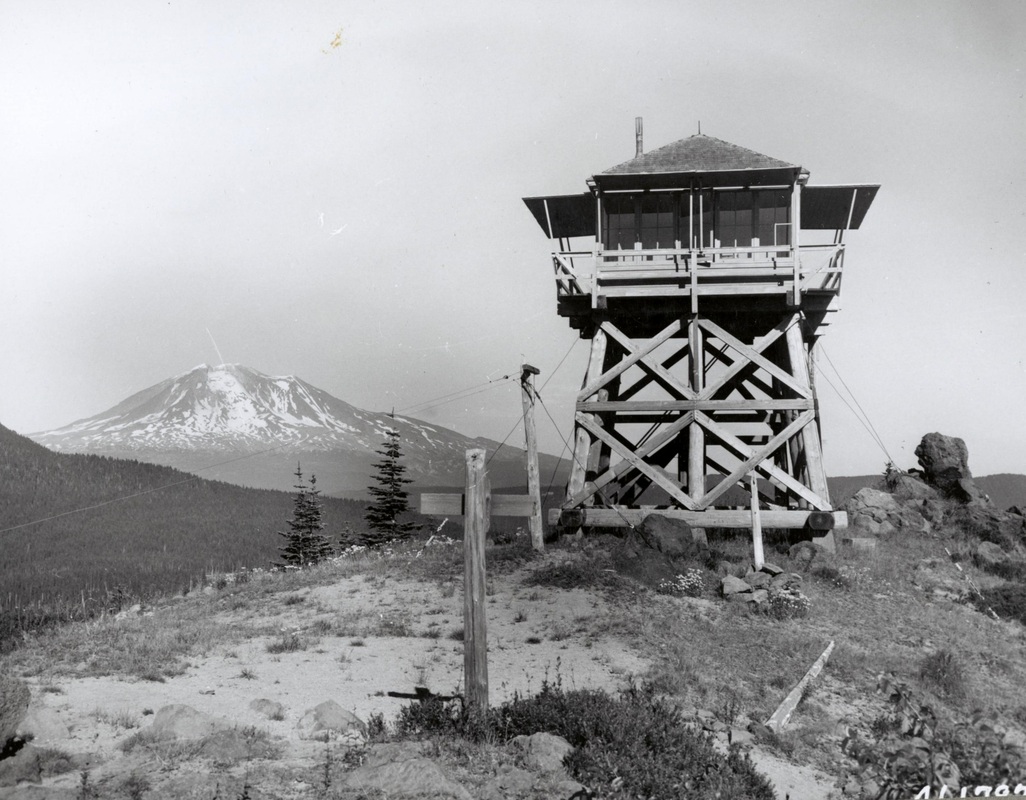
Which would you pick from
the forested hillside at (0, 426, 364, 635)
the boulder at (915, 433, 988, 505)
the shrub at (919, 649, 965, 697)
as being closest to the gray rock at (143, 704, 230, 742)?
the shrub at (919, 649, 965, 697)

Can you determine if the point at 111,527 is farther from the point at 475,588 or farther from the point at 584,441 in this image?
the point at 475,588

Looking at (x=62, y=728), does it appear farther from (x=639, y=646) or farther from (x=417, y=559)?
(x=417, y=559)

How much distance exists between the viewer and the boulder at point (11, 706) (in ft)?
24.3

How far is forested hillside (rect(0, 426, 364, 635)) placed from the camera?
72.7ft

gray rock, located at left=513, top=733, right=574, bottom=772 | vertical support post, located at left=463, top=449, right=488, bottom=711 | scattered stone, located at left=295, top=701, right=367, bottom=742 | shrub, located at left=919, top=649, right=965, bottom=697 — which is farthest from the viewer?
shrub, located at left=919, top=649, right=965, bottom=697

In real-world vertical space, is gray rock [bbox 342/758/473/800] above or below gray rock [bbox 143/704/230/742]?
above

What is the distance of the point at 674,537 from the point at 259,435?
104 metres

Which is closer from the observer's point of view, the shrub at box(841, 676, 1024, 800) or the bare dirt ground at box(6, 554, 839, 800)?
the shrub at box(841, 676, 1024, 800)

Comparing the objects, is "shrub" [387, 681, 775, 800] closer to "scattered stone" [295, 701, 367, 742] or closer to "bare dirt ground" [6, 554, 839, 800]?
"scattered stone" [295, 701, 367, 742]

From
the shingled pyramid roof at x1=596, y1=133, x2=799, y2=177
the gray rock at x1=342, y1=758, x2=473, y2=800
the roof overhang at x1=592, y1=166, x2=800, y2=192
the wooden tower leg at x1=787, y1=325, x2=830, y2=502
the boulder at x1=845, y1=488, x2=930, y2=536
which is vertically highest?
the shingled pyramid roof at x1=596, y1=133, x2=799, y2=177

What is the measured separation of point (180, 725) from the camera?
26.8 ft

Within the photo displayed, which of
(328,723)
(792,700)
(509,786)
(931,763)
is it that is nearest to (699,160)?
(792,700)

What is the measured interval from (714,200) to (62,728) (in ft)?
53.6

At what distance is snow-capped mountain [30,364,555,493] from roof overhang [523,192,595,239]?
6112cm
